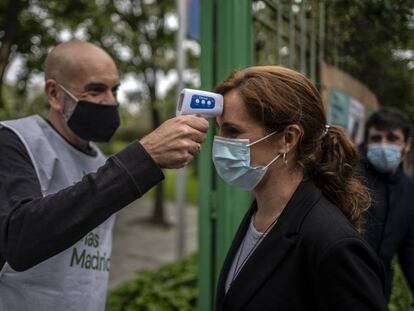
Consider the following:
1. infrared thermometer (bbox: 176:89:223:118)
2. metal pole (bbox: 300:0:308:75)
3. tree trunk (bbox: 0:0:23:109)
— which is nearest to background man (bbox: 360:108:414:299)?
metal pole (bbox: 300:0:308:75)

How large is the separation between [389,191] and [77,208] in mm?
1957

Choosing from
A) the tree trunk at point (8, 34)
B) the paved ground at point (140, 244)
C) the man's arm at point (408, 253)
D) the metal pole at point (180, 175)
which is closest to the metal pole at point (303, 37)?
the man's arm at point (408, 253)

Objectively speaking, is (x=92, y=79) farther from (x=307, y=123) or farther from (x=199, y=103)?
(x=307, y=123)

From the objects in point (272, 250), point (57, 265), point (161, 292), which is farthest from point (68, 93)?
point (161, 292)

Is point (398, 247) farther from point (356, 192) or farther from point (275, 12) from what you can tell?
point (275, 12)

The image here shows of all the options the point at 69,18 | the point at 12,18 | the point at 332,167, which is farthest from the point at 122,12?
the point at 332,167

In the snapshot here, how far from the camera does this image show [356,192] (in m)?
1.76

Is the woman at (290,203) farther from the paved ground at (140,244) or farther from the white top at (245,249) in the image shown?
the paved ground at (140,244)

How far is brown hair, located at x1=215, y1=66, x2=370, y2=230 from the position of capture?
168cm

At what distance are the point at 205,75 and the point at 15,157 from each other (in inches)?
57.5

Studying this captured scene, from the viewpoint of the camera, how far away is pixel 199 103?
1.60 metres

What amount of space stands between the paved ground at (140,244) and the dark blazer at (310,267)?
590 centimetres

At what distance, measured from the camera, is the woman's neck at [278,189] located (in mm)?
1773

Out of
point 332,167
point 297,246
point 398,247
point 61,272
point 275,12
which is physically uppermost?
point 275,12
